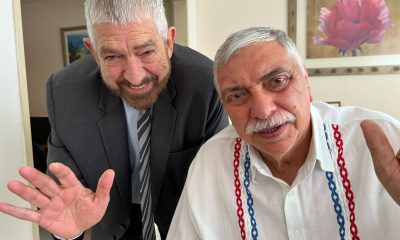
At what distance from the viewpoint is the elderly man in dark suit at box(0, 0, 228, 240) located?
113 cm

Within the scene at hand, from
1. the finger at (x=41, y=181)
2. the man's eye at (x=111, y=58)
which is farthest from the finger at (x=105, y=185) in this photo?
the man's eye at (x=111, y=58)

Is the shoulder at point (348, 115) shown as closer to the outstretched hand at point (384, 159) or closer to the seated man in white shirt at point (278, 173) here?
the seated man in white shirt at point (278, 173)

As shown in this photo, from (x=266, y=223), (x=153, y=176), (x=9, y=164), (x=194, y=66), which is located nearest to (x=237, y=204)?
(x=266, y=223)

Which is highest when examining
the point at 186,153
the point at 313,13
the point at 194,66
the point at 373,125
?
the point at 313,13

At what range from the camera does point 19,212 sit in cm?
93

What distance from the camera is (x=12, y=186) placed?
874 mm

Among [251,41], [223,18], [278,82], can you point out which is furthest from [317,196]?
[223,18]

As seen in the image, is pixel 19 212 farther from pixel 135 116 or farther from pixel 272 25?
pixel 272 25

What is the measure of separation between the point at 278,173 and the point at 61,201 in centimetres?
68

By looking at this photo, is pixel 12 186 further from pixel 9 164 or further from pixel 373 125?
pixel 373 125

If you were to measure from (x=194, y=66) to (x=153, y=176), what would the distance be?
0.49 metres

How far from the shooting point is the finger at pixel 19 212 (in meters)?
0.91

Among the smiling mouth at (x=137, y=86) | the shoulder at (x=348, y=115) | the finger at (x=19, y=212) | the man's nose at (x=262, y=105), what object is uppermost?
the smiling mouth at (x=137, y=86)

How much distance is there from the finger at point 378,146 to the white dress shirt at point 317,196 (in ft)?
0.53
